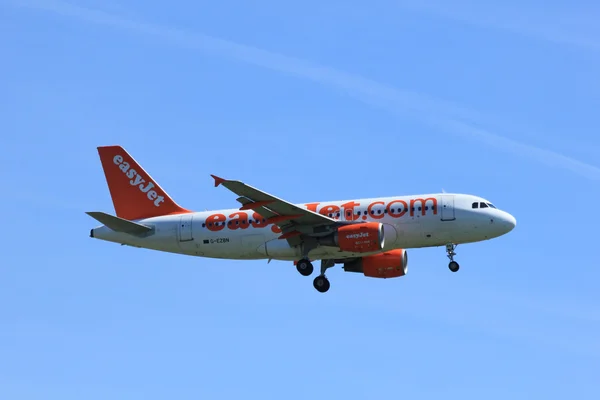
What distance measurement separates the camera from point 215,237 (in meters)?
64.0

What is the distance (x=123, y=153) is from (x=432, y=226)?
20.2m

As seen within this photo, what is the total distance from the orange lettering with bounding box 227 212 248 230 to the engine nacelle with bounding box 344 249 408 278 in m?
7.06

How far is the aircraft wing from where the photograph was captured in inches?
2290

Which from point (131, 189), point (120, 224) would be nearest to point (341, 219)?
point (120, 224)

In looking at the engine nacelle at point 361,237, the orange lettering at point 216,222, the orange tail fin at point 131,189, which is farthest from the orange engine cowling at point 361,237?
the orange tail fin at point 131,189

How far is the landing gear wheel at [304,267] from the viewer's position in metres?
62.8

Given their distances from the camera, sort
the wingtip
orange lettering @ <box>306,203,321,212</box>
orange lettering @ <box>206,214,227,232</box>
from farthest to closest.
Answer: orange lettering @ <box>206,214,227,232</box>
orange lettering @ <box>306,203,321,212</box>
the wingtip

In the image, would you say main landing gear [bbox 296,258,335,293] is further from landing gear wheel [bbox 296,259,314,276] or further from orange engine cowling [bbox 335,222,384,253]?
orange engine cowling [bbox 335,222,384,253]

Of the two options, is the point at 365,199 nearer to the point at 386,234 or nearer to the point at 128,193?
the point at 386,234

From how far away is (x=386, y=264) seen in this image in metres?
64.8

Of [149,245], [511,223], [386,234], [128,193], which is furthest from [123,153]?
[511,223]

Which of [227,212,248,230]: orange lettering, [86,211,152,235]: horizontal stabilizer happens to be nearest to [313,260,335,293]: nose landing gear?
[227,212,248,230]: orange lettering

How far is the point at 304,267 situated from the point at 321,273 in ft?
6.24

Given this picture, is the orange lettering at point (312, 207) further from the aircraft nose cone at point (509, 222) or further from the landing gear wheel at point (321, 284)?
the aircraft nose cone at point (509, 222)
